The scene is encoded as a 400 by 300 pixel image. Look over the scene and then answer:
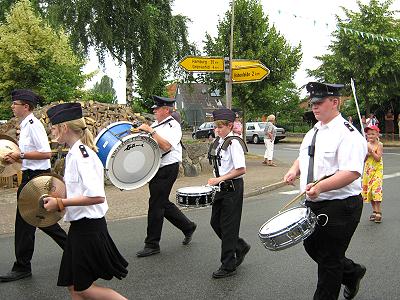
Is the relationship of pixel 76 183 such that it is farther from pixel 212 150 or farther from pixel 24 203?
pixel 212 150

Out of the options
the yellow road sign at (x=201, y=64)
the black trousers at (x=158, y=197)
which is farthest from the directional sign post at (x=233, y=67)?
the black trousers at (x=158, y=197)

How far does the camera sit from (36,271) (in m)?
5.30

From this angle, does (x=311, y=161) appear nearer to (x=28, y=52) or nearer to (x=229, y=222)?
(x=229, y=222)

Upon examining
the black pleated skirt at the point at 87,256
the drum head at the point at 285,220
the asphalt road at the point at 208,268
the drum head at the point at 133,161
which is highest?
the drum head at the point at 133,161

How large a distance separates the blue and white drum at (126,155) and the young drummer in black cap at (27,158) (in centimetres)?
59

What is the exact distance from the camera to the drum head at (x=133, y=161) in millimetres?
4809

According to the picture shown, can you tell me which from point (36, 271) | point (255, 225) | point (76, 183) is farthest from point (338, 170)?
point (255, 225)

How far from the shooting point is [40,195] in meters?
3.61

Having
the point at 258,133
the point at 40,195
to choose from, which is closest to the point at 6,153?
Answer: the point at 40,195

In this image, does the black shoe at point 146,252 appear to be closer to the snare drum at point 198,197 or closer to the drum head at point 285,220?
the snare drum at point 198,197

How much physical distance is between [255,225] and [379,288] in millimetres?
2910

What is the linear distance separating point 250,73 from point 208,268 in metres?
7.56

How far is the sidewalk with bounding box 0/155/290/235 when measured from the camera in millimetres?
8423

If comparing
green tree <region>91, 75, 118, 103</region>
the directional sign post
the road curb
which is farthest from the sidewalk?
green tree <region>91, 75, 118, 103</region>
